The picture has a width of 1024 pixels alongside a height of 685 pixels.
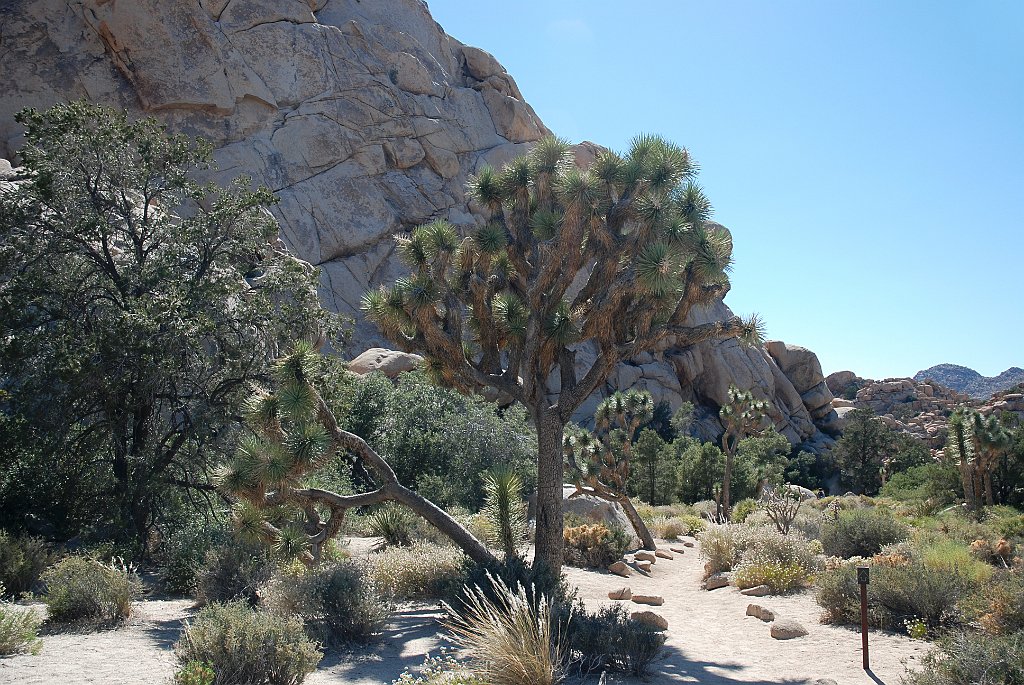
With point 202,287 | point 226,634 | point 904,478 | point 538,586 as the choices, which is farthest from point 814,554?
point 904,478

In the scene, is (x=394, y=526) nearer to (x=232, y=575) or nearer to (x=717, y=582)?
(x=232, y=575)

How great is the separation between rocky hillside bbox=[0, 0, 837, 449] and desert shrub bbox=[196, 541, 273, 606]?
30.8 metres

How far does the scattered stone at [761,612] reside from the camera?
10477 millimetres

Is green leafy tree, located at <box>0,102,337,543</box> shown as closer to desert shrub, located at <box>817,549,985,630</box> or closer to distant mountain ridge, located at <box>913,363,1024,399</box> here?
desert shrub, located at <box>817,549,985,630</box>

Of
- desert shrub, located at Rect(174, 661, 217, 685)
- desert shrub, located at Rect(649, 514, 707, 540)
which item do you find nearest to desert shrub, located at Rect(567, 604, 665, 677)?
desert shrub, located at Rect(174, 661, 217, 685)

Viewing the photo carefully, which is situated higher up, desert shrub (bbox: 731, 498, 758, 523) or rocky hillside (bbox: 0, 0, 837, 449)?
rocky hillside (bbox: 0, 0, 837, 449)

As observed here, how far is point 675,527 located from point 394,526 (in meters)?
11.2

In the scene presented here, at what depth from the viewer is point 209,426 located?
13320 millimetres

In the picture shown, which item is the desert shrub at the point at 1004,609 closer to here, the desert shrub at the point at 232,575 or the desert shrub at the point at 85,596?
the desert shrub at the point at 232,575

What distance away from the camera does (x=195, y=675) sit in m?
5.73

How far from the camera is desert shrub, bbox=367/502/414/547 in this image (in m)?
14.2

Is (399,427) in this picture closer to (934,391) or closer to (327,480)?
(327,480)

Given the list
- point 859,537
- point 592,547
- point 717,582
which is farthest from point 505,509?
point 859,537

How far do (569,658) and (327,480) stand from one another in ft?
40.0
